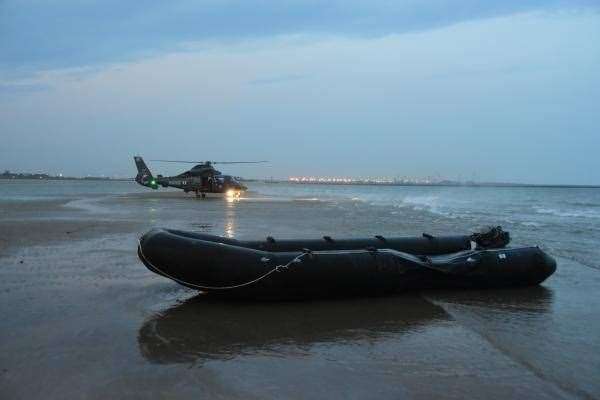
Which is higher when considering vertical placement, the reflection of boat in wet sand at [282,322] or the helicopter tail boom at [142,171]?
the helicopter tail boom at [142,171]

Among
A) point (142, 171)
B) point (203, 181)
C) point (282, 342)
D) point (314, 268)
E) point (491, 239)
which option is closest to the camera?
point (282, 342)

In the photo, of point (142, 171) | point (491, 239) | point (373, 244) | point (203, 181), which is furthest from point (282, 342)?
point (142, 171)

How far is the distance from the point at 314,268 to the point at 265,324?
122cm

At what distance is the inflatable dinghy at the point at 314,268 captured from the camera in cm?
668

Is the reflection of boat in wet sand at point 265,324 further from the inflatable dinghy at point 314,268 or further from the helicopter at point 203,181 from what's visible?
the helicopter at point 203,181

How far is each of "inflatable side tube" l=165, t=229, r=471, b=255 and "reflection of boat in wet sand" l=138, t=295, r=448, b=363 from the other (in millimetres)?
1501

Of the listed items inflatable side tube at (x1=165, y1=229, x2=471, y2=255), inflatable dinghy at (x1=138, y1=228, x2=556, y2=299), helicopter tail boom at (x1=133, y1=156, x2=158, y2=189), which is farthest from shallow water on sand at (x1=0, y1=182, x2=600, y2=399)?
helicopter tail boom at (x1=133, y1=156, x2=158, y2=189)

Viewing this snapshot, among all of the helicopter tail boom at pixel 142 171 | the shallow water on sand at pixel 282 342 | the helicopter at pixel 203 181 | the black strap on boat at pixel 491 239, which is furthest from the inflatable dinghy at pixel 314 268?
the helicopter tail boom at pixel 142 171

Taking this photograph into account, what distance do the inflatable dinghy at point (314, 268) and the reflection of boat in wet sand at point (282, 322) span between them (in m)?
0.21

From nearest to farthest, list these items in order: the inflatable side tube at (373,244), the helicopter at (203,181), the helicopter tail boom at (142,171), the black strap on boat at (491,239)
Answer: the inflatable side tube at (373,244)
the black strap on boat at (491,239)
the helicopter at (203,181)
the helicopter tail boom at (142,171)

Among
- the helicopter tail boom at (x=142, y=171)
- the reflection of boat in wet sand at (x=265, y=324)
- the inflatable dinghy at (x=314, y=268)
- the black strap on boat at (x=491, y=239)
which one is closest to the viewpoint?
the reflection of boat in wet sand at (x=265, y=324)

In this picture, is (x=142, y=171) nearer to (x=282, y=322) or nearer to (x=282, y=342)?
(x=282, y=322)

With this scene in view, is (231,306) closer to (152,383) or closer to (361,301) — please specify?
(361,301)

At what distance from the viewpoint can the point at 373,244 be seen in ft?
29.1
